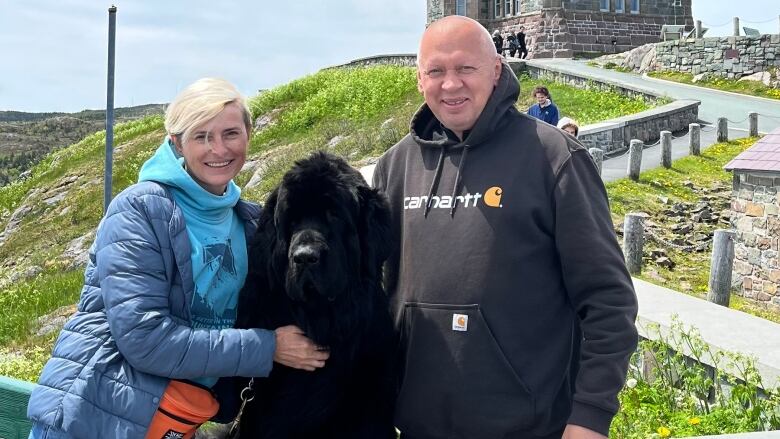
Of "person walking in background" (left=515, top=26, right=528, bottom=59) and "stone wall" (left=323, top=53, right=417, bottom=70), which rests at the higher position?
"person walking in background" (left=515, top=26, right=528, bottom=59)

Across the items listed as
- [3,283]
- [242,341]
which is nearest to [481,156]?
[242,341]

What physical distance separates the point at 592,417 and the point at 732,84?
2778cm

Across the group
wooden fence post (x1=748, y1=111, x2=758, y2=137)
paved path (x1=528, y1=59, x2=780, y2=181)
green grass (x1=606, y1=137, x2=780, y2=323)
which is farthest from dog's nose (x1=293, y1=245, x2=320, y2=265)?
wooden fence post (x1=748, y1=111, x2=758, y2=137)

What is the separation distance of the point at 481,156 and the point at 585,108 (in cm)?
2064

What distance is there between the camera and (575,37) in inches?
1473

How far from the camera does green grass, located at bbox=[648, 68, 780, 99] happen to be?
A: 84.8ft

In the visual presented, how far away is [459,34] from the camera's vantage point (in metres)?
2.74

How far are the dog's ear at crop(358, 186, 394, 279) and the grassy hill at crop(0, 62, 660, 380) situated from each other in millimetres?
5709

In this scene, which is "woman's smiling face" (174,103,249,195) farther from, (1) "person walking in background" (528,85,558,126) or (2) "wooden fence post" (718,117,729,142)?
(2) "wooden fence post" (718,117,729,142)

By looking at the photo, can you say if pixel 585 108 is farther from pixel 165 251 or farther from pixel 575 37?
pixel 165 251

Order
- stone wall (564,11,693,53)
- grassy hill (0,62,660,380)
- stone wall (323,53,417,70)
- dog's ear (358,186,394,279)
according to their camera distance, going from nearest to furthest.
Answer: dog's ear (358,186,394,279) < grassy hill (0,62,660,380) < stone wall (323,53,417,70) < stone wall (564,11,693,53)

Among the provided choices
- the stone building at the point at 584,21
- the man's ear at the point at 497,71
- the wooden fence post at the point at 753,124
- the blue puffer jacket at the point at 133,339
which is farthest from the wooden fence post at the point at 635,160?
the stone building at the point at 584,21

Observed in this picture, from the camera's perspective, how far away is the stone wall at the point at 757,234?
11.4 m

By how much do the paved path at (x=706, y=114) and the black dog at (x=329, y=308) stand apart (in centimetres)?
1242
